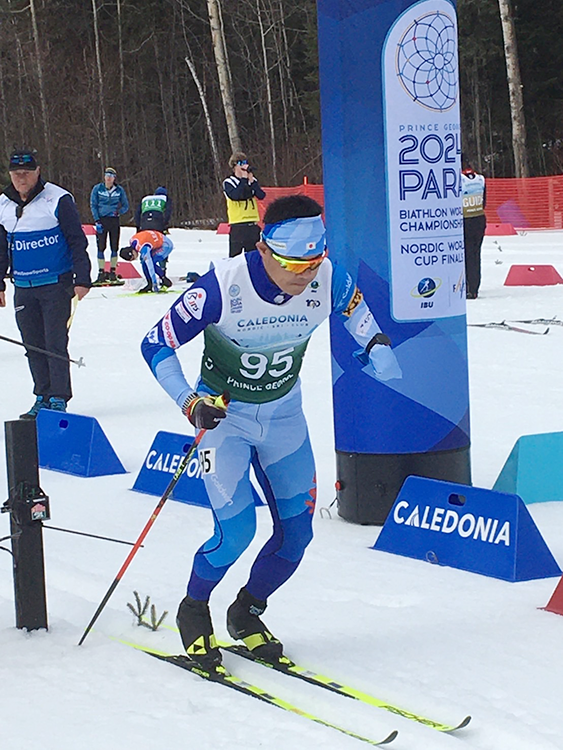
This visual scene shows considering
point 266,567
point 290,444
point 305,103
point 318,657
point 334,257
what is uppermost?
point 305,103

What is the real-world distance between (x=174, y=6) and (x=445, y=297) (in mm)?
42402

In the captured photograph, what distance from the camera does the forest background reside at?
40219 mm

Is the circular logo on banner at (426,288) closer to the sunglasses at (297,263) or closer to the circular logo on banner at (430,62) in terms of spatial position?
the circular logo on banner at (430,62)

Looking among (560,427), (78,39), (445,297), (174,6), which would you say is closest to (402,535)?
(445,297)

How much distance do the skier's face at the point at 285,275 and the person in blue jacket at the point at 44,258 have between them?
4767mm

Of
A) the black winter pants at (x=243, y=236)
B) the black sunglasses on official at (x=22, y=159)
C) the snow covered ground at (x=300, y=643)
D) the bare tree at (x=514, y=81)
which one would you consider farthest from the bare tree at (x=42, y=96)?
the snow covered ground at (x=300, y=643)

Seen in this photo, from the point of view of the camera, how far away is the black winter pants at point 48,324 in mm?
8945

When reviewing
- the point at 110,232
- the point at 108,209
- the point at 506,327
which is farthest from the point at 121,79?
the point at 506,327

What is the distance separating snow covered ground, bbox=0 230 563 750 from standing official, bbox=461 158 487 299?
712 centimetres

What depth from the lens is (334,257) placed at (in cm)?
642

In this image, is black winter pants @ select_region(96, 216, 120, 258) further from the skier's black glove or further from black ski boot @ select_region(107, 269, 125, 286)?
the skier's black glove

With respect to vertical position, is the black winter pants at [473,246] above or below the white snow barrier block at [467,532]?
above

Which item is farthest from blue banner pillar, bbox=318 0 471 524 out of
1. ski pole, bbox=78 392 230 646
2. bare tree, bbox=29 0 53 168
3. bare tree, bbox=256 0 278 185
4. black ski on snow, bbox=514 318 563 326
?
bare tree, bbox=29 0 53 168

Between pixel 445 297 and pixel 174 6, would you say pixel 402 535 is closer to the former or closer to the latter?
pixel 445 297
